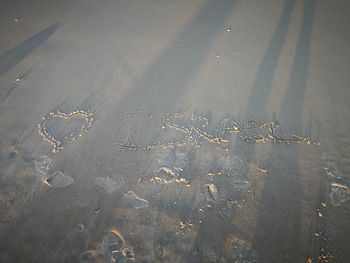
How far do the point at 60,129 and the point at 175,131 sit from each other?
1367 mm

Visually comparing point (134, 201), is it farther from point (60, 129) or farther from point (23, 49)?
point (23, 49)

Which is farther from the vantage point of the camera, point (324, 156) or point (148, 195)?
point (324, 156)

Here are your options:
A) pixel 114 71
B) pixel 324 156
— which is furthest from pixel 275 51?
pixel 114 71

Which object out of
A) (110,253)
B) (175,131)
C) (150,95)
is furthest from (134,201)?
(150,95)

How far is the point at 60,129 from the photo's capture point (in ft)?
11.4

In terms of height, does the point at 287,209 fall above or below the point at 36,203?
below

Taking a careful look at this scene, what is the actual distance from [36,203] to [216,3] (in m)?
4.13

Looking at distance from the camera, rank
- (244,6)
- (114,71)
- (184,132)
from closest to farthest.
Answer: (184,132) → (114,71) → (244,6)

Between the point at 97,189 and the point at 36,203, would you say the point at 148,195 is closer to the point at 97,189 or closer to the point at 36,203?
the point at 97,189

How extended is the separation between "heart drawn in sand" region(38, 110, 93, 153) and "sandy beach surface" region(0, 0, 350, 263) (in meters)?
0.02

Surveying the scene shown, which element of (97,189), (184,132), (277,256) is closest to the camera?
(277,256)

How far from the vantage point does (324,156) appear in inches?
122

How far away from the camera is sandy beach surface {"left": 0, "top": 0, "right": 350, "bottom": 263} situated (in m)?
2.62

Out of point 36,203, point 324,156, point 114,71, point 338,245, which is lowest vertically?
point 338,245
